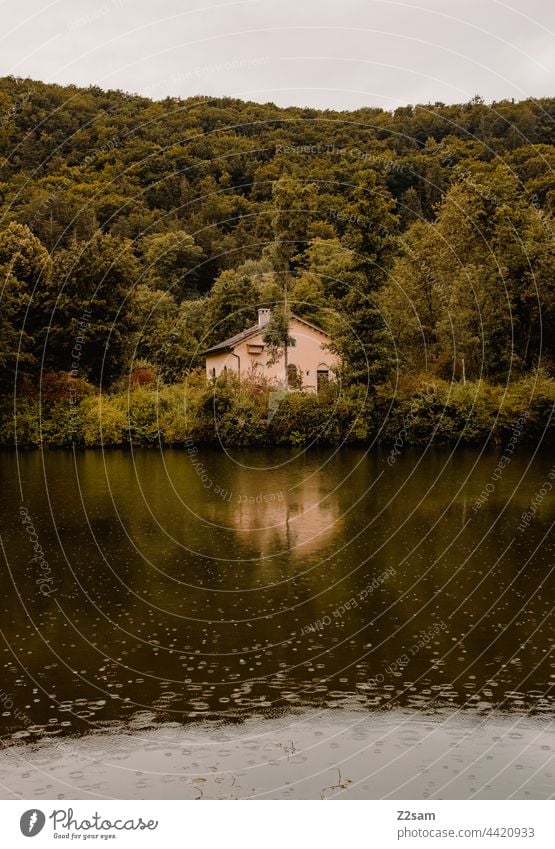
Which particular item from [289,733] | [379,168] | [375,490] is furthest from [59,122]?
[289,733]

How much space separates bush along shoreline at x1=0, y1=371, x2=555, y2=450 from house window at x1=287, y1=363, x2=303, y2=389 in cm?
186

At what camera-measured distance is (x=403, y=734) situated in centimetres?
1346

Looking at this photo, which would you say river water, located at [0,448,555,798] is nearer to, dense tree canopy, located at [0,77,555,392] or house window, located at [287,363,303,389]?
dense tree canopy, located at [0,77,555,392]

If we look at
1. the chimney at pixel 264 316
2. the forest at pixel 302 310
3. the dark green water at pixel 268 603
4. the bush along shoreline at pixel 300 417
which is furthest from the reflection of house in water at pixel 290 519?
the chimney at pixel 264 316

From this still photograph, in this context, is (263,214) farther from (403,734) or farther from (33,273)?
(403,734)

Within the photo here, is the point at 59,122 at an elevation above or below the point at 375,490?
above

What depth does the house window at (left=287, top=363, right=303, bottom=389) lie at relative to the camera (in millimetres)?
62562

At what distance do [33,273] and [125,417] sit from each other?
11.5 m

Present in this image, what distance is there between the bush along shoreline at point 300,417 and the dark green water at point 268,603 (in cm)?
2012

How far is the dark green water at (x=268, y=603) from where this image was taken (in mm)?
14930
